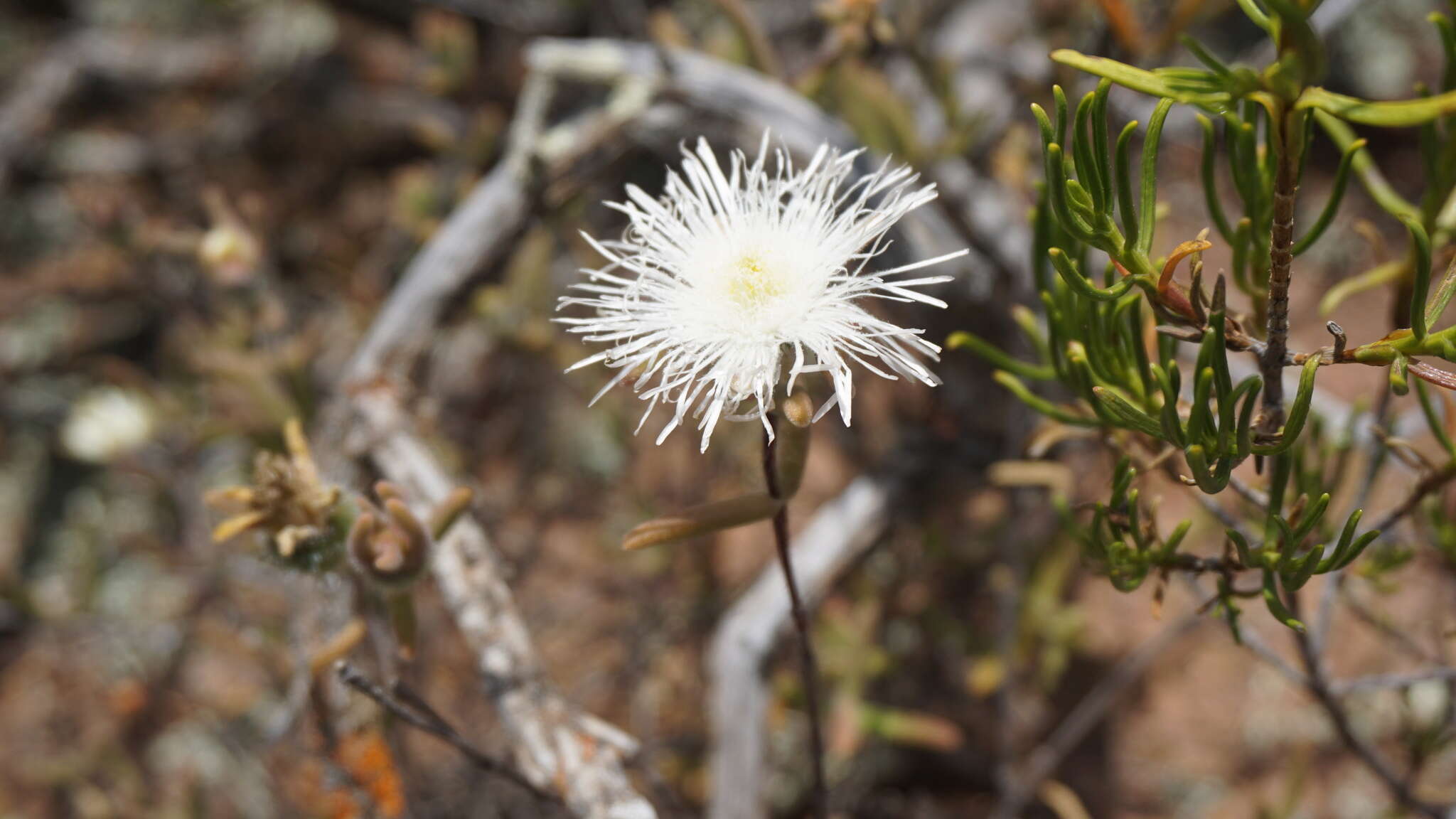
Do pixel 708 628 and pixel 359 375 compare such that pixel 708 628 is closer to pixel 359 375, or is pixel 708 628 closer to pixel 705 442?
pixel 359 375

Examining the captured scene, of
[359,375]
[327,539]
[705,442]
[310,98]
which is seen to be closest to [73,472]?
[310,98]

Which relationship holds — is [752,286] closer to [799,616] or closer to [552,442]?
→ [799,616]

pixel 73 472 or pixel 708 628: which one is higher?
pixel 708 628

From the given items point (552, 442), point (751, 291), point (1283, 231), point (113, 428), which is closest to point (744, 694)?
point (751, 291)

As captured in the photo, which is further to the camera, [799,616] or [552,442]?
[552,442]

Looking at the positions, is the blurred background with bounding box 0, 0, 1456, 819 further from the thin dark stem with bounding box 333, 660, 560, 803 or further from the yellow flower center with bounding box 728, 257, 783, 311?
the yellow flower center with bounding box 728, 257, 783, 311

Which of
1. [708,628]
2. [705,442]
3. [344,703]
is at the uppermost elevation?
[705,442]
